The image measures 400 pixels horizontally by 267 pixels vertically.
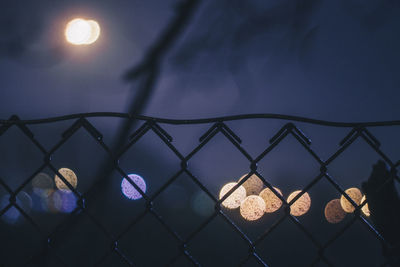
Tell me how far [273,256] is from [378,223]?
7944 millimetres

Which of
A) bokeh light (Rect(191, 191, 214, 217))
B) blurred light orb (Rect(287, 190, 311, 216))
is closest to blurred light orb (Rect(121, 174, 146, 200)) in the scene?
blurred light orb (Rect(287, 190, 311, 216))

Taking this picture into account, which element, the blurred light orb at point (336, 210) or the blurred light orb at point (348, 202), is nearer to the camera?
the blurred light orb at point (348, 202)

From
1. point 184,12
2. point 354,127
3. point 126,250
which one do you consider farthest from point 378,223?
point 126,250

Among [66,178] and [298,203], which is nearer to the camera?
[66,178]

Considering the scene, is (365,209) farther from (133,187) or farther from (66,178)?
(66,178)

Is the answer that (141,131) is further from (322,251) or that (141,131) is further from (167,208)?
(167,208)

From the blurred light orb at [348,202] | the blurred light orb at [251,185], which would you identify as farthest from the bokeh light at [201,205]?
the blurred light orb at [251,185]

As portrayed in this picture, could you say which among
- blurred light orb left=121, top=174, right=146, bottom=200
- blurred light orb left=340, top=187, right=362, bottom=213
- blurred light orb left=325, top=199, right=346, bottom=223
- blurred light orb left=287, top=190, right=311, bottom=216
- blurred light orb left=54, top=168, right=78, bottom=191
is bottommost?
blurred light orb left=325, top=199, right=346, bottom=223

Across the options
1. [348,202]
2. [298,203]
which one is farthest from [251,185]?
[348,202]

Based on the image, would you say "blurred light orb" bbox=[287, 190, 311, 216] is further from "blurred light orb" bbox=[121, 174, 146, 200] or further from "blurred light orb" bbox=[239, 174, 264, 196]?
"blurred light orb" bbox=[121, 174, 146, 200]

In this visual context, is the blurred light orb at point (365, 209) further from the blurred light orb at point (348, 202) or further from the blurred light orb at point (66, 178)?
the blurred light orb at point (66, 178)

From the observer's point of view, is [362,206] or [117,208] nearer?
[362,206]

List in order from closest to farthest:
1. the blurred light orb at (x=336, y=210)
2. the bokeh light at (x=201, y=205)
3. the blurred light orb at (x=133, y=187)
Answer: the blurred light orb at (x=133, y=187) → the blurred light orb at (x=336, y=210) → the bokeh light at (x=201, y=205)

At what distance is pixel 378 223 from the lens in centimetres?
129
